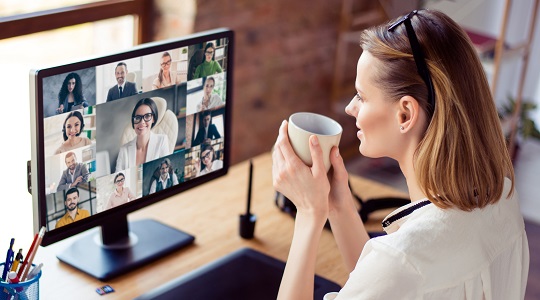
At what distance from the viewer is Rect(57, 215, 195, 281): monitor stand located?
1476 mm

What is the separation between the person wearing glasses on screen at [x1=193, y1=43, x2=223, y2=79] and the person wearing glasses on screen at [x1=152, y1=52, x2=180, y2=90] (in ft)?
0.20

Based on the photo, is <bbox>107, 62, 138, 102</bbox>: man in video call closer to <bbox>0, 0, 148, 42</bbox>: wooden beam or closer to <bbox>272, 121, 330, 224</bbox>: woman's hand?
<bbox>272, 121, 330, 224</bbox>: woman's hand

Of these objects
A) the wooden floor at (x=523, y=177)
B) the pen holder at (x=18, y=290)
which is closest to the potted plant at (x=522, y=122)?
the wooden floor at (x=523, y=177)

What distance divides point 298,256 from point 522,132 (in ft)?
9.98

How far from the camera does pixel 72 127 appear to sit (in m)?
1.32

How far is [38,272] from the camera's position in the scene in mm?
1260

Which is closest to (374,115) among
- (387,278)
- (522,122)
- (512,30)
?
(387,278)

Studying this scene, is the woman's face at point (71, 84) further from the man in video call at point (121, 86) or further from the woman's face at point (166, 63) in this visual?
the woman's face at point (166, 63)

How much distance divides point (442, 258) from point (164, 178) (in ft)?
2.15

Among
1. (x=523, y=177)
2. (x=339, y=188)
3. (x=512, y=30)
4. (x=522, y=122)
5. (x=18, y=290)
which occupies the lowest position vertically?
(x=523, y=177)

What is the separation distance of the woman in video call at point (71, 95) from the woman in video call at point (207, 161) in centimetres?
35

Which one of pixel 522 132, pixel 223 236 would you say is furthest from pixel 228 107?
pixel 522 132

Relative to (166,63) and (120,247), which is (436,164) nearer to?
(166,63)

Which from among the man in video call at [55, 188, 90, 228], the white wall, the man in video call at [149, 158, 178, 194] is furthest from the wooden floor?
the man in video call at [55, 188, 90, 228]
